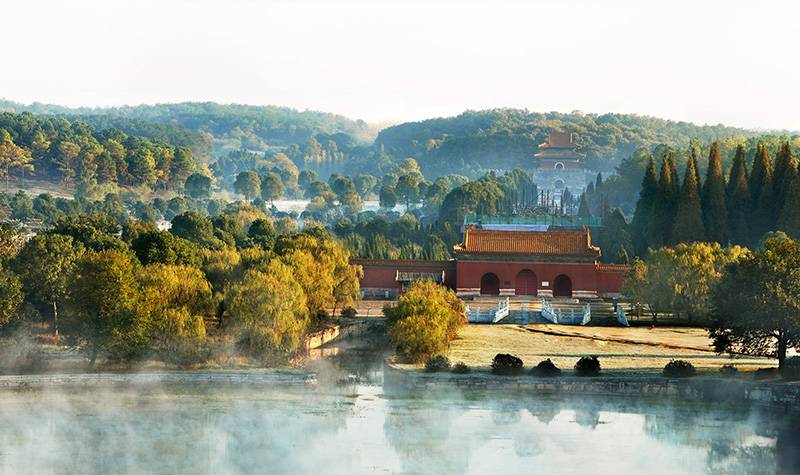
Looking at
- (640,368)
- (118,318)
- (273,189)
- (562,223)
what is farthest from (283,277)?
(273,189)

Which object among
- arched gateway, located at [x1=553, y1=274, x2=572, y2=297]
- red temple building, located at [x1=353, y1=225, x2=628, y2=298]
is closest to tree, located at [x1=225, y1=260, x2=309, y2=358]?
red temple building, located at [x1=353, y1=225, x2=628, y2=298]

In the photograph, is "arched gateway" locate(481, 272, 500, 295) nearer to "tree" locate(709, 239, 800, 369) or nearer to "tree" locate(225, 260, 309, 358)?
"tree" locate(225, 260, 309, 358)

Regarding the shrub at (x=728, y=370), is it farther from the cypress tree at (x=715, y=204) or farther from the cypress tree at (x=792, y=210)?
the cypress tree at (x=715, y=204)

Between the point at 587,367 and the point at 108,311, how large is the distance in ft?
45.1

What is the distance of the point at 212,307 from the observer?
3669cm

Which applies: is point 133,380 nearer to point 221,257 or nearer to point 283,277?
point 283,277

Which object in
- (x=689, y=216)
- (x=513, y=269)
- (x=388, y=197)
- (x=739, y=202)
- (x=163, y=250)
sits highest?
(x=739, y=202)

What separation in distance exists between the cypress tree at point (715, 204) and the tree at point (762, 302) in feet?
66.2

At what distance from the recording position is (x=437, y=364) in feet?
114

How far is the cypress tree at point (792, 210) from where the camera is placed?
5262 cm

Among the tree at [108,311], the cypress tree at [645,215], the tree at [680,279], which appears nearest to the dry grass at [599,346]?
the tree at [680,279]

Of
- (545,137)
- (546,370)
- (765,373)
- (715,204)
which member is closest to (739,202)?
(715,204)

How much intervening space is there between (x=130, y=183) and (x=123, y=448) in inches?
3056

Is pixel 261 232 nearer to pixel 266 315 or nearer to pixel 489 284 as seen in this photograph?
pixel 489 284
